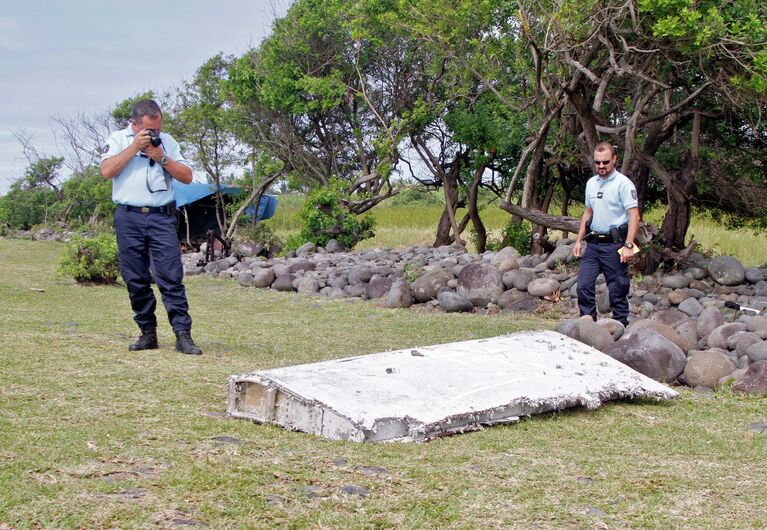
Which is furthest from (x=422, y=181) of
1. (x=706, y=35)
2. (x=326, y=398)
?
(x=326, y=398)

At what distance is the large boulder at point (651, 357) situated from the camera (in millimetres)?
5980

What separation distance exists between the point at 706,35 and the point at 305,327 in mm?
5196

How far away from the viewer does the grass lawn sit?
3039 millimetres

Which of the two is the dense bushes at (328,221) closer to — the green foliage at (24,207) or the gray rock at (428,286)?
the gray rock at (428,286)

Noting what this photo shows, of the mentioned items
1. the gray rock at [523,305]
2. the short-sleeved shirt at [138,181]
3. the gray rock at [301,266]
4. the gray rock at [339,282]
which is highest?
the short-sleeved shirt at [138,181]

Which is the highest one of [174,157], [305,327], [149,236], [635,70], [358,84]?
[358,84]

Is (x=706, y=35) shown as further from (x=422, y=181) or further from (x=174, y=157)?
(x=422, y=181)

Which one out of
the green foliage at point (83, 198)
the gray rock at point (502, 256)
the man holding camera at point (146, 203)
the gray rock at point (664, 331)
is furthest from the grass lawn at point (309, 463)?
the green foliage at point (83, 198)

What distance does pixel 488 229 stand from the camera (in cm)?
2402

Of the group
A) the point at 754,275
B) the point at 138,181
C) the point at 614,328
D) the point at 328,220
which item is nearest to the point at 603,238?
the point at 614,328

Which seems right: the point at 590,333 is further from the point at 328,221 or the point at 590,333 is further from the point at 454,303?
the point at 328,221

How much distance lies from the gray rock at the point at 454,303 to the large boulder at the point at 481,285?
113 millimetres

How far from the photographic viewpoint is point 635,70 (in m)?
11.2

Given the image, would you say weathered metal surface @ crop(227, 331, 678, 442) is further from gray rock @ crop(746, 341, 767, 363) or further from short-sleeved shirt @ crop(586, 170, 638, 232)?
short-sleeved shirt @ crop(586, 170, 638, 232)
